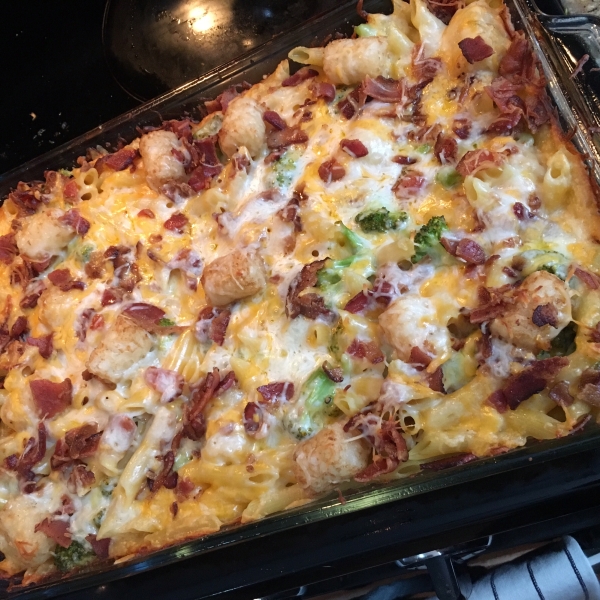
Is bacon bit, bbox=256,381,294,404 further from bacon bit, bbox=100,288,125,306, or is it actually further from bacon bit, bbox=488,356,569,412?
bacon bit, bbox=100,288,125,306

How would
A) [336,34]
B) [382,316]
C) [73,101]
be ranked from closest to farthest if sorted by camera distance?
[382,316] < [336,34] < [73,101]

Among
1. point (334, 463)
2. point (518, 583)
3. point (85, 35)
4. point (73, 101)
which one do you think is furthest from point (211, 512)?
point (85, 35)

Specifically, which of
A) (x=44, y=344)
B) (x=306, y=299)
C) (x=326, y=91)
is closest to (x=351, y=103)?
(x=326, y=91)

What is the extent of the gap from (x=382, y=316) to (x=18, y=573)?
1524mm

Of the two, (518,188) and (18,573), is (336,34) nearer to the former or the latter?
(518,188)

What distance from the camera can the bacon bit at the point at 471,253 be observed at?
71.1 inches

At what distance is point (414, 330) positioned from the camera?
5.62ft

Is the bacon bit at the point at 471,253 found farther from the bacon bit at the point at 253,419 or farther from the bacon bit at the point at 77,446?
the bacon bit at the point at 77,446

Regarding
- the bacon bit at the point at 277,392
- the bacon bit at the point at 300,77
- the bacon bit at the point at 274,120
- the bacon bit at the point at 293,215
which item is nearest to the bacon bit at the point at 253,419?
the bacon bit at the point at 277,392

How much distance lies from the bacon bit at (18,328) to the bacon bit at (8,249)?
324mm

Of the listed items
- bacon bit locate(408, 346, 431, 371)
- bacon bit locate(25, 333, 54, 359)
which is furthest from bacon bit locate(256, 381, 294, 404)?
bacon bit locate(25, 333, 54, 359)

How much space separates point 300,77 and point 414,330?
4.16ft

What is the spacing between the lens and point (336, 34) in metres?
2.43

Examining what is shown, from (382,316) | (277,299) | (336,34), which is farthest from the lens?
(336,34)
